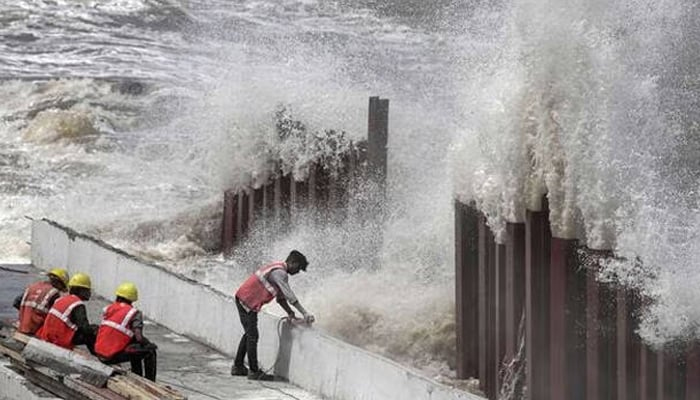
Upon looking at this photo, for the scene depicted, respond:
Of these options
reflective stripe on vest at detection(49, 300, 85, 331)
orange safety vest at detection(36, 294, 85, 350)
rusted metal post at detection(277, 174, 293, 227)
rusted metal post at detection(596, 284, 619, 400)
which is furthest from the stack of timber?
rusted metal post at detection(277, 174, 293, 227)

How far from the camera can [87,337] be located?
14.0 meters

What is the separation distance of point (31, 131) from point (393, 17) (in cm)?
1895

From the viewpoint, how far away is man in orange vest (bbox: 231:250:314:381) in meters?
14.9

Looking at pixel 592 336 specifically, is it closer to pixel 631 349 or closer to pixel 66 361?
pixel 631 349

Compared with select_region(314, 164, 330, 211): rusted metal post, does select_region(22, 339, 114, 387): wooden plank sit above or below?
below

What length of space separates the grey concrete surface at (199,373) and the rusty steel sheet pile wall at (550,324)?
179cm

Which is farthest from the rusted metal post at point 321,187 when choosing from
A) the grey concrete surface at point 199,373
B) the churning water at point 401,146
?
the grey concrete surface at point 199,373

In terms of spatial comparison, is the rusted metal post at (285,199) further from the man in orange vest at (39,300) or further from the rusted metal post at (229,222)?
the man in orange vest at (39,300)

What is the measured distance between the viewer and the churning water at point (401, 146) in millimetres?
13422

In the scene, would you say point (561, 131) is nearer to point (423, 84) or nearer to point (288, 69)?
point (288, 69)

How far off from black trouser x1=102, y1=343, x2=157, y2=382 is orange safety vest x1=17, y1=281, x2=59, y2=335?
1.06 m

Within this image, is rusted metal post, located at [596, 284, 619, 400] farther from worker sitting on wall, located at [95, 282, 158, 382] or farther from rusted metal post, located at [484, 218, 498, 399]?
worker sitting on wall, located at [95, 282, 158, 382]

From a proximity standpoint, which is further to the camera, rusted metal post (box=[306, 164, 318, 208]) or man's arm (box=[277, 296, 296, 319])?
rusted metal post (box=[306, 164, 318, 208])

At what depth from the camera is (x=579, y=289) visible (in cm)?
1285
